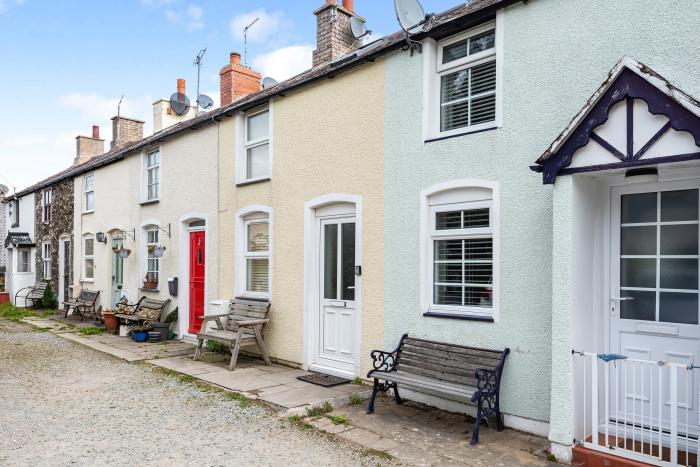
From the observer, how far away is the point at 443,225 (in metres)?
6.44

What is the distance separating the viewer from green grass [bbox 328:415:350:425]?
5.75 meters

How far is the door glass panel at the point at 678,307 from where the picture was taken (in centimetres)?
456

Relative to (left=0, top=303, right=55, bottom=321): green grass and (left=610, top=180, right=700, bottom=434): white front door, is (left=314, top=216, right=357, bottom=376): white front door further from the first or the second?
(left=0, top=303, right=55, bottom=321): green grass

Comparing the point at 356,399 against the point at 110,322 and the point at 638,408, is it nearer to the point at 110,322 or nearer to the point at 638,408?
the point at 638,408

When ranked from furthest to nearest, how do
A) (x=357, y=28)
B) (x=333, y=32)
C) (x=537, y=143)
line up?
(x=333, y=32) → (x=357, y=28) → (x=537, y=143)

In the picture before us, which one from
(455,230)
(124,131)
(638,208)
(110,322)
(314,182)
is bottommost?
(110,322)

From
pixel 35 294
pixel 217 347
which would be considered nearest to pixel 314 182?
pixel 217 347

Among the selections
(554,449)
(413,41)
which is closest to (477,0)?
(413,41)

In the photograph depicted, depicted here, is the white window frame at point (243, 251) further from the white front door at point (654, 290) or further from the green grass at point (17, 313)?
the green grass at point (17, 313)

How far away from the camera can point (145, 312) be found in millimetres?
11953

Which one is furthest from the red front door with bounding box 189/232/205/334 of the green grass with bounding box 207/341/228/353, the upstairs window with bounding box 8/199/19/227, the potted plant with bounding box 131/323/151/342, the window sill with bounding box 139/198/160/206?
the upstairs window with bounding box 8/199/19/227

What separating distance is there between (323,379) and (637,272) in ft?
14.8

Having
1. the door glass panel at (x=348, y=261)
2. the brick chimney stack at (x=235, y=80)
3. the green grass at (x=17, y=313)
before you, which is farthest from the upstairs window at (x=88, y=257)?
the door glass panel at (x=348, y=261)

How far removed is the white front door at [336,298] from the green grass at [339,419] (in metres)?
1.61
